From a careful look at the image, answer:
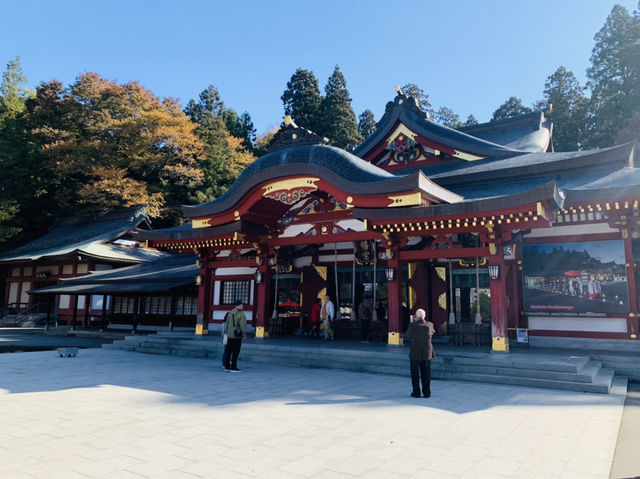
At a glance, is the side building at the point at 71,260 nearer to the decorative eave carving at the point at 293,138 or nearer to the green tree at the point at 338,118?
the decorative eave carving at the point at 293,138

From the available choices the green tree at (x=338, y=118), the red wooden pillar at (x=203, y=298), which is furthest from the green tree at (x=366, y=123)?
the red wooden pillar at (x=203, y=298)

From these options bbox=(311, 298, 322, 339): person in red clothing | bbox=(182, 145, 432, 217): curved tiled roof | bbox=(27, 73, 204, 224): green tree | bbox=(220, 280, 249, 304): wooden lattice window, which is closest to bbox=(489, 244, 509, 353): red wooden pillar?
bbox=(182, 145, 432, 217): curved tiled roof

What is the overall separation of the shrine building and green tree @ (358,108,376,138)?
34.6 meters

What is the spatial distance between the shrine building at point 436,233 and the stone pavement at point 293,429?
3.96 m

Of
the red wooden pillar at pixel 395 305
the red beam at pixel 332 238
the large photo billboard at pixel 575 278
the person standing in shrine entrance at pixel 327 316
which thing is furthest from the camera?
the person standing in shrine entrance at pixel 327 316

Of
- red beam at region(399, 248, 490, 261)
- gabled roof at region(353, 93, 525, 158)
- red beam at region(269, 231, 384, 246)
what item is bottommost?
red beam at region(399, 248, 490, 261)

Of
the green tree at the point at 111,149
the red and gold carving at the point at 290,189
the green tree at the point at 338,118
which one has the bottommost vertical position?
the red and gold carving at the point at 290,189

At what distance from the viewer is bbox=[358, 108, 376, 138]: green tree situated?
172 feet

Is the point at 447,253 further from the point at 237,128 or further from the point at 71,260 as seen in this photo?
the point at 237,128

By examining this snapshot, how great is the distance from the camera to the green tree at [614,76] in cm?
3834

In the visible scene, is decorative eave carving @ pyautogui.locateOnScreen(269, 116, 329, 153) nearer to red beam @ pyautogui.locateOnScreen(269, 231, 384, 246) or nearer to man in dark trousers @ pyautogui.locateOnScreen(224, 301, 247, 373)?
red beam @ pyautogui.locateOnScreen(269, 231, 384, 246)

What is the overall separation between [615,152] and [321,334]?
454 inches

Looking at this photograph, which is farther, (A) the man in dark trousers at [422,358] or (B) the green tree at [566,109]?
(B) the green tree at [566,109]

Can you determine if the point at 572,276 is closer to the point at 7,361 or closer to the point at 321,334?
the point at 321,334
